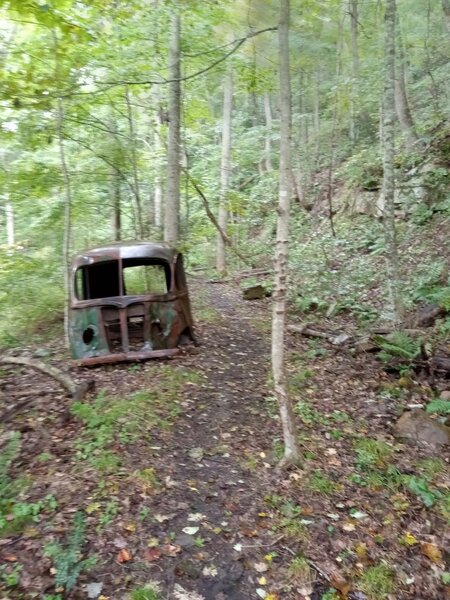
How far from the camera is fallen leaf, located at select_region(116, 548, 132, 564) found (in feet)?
12.2

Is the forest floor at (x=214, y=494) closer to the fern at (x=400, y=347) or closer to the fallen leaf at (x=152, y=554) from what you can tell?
the fallen leaf at (x=152, y=554)

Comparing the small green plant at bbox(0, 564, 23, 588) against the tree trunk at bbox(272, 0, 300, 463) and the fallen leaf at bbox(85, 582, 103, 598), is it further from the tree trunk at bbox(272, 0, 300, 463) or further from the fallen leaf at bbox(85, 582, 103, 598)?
the tree trunk at bbox(272, 0, 300, 463)

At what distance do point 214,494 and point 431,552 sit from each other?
1.93m

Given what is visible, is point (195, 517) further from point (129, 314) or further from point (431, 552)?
point (129, 314)

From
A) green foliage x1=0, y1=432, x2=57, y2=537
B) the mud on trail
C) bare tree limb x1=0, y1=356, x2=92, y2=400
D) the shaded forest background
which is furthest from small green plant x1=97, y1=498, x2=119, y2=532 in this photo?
the shaded forest background

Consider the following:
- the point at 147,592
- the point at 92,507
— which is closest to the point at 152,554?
the point at 147,592

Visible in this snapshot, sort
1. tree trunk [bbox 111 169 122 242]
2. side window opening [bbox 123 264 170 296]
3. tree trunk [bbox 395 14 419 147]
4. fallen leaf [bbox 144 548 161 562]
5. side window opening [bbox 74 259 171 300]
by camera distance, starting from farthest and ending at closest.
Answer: tree trunk [bbox 395 14 419 147] → side window opening [bbox 123 264 170 296] → tree trunk [bbox 111 169 122 242] → side window opening [bbox 74 259 171 300] → fallen leaf [bbox 144 548 161 562]

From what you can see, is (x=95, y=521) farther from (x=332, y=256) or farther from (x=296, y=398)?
(x=332, y=256)

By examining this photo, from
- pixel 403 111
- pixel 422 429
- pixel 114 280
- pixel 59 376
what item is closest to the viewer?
pixel 422 429

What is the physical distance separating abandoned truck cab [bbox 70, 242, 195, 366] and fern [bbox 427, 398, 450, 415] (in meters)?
4.02

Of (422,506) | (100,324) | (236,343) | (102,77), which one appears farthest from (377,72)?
(422,506)

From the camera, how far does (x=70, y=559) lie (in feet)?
12.0

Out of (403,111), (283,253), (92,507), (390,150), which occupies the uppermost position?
(403,111)

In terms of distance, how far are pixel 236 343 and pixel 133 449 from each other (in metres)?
4.54
